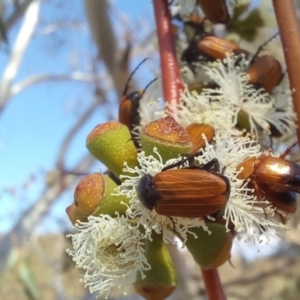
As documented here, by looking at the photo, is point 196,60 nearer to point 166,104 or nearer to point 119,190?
point 166,104

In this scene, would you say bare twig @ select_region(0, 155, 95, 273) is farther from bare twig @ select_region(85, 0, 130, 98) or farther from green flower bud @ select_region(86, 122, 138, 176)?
green flower bud @ select_region(86, 122, 138, 176)

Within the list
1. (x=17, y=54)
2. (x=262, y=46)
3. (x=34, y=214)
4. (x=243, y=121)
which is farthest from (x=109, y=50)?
(x=34, y=214)

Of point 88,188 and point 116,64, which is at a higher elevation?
point 88,188

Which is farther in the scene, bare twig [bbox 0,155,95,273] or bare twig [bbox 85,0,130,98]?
bare twig [bbox 0,155,95,273]

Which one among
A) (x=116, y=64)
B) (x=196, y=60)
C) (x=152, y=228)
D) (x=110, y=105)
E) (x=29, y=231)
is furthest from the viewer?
(x=29, y=231)

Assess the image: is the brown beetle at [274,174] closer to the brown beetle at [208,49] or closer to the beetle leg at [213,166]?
the beetle leg at [213,166]

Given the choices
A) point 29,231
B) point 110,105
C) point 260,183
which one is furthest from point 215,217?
point 29,231

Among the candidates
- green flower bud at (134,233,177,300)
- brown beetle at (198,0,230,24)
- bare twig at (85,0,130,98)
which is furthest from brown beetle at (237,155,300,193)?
bare twig at (85,0,130,98)
